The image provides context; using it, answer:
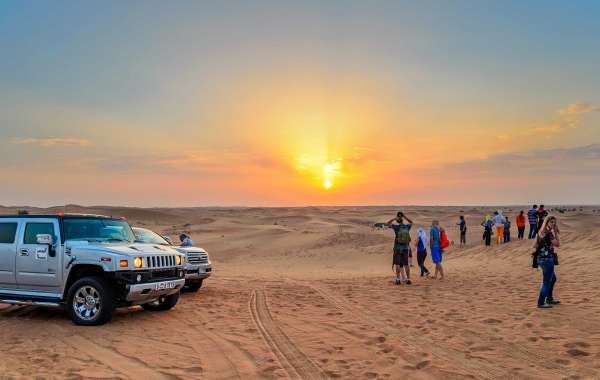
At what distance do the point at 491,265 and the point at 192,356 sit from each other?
16.2 meters

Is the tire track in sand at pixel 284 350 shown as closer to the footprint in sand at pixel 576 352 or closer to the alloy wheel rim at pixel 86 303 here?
the alloy wheel rim at pixel 86 303

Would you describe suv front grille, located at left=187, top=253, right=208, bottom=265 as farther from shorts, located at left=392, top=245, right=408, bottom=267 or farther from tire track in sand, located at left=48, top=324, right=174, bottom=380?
shorts, located at left=392, top=245, right=408, bottom=267

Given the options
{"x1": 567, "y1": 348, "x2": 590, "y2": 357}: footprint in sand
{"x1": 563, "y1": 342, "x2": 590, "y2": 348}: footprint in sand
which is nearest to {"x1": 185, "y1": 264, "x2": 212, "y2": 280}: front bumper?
{"x1": 563, "y1": 342, "x2": 590, "y2": 348}: footprint in sand

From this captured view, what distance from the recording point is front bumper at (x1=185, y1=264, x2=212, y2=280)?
1320 cm

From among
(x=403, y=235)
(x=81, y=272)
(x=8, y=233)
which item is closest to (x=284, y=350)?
(x=81, y=272)

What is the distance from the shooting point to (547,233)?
33.8ft

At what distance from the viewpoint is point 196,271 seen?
13414mm

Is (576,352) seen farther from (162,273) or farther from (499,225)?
(499,225)

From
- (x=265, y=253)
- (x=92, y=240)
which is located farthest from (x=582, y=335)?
(x=265, y=253)

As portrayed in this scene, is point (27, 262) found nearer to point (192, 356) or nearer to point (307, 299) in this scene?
point (192, 356)

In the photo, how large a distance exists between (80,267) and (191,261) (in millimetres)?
4210

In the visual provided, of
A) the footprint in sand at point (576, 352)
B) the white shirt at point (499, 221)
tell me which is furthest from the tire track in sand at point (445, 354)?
the white shirt at point (499, 221)

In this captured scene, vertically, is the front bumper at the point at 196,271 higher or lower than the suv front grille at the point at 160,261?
lower

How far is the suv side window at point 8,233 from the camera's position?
10.1 m
